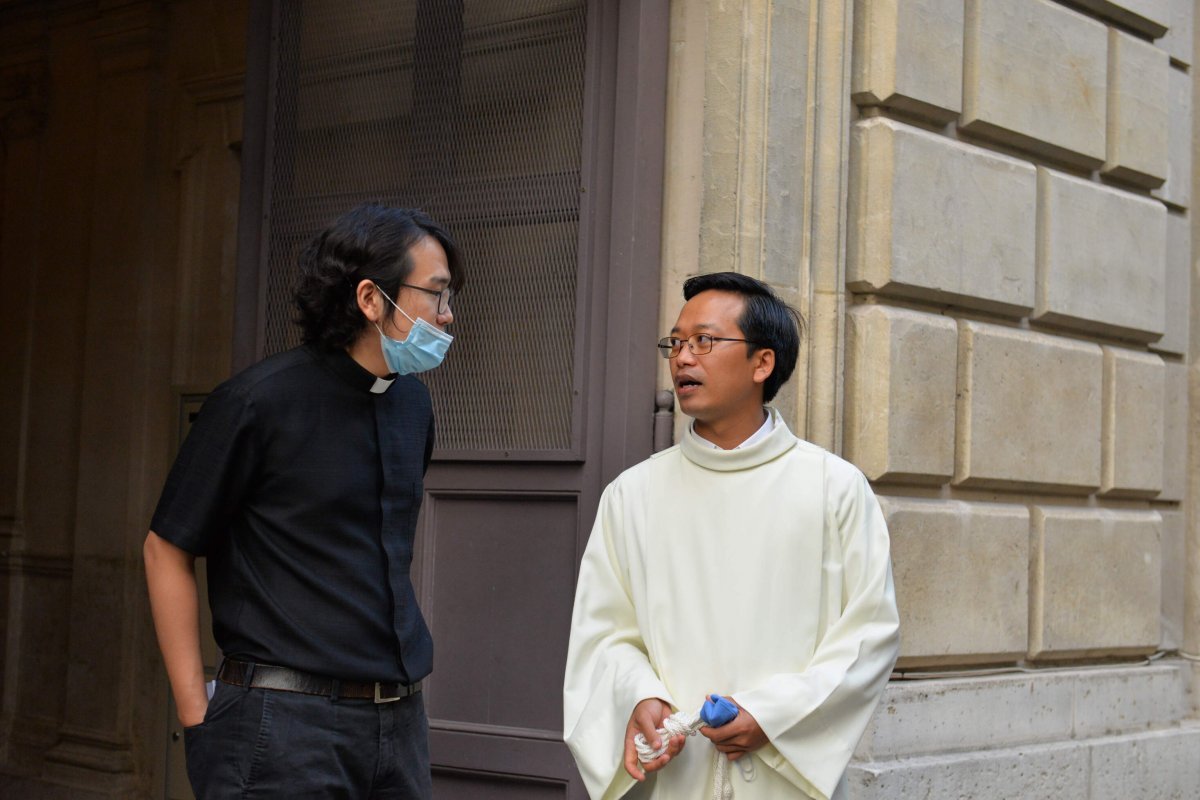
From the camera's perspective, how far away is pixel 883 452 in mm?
5504

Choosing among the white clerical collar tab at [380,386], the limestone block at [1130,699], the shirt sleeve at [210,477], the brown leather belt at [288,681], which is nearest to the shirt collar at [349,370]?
the white clerical collar tab at [380,386]

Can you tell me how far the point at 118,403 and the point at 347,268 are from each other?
19.0ft

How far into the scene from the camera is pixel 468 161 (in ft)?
17.4

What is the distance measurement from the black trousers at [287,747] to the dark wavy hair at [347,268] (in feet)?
2.41

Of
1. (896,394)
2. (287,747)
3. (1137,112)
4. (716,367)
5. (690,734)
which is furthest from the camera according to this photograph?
(1137,112)

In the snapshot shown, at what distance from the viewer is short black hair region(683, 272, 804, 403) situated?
141 inches

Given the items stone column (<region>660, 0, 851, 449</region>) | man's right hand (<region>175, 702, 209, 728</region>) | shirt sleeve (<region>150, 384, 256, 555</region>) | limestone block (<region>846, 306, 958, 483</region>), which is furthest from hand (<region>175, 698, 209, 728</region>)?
limestone block (<region>846, 306, 958, 483</region>)

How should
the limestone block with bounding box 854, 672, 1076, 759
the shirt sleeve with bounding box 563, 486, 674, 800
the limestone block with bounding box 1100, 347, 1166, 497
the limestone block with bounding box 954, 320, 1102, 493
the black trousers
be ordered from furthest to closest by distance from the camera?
the limestone block with bounding box 1100, 347, 1166, 497 → the limestone block with bounding box 954, 320, 1102, 493 → the limestone block with bounding box 854, 672, 1076, 759 → the shirt sleeve with bounding box 563, 486, 674, 800 → the black trousers

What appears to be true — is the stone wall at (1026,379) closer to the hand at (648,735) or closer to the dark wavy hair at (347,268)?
the hand at (648,735)

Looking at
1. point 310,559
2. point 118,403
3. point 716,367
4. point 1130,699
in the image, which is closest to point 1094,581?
point 1130,699

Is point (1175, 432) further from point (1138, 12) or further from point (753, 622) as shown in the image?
point (753, 622)

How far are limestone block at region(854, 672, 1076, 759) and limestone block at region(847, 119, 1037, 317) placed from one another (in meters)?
1.33

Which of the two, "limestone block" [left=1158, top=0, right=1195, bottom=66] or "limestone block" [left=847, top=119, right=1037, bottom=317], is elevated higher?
"limestone block" [left=1158, top=0, right=1195, bottom=66]

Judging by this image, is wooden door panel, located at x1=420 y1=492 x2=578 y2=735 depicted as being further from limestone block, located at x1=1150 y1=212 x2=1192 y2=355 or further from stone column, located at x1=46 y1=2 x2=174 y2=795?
stone column, located at x1=46 y1=2 x2=174 y2=795
